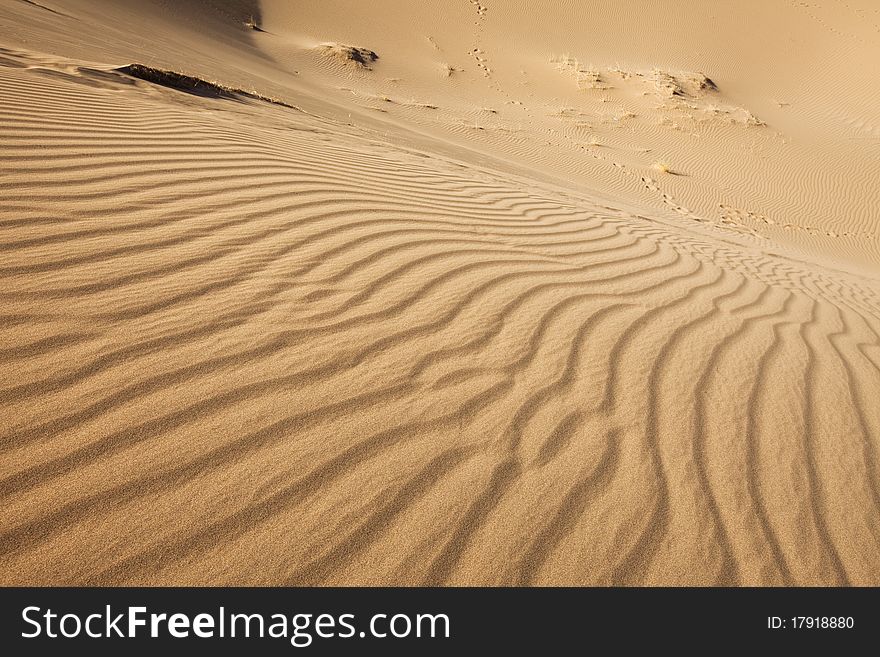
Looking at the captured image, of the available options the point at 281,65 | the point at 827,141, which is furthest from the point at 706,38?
the point at 281,65

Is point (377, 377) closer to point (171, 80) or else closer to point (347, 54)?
point (171, 80)

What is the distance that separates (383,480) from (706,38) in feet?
107

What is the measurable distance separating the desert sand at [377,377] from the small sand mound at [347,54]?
1492 cm

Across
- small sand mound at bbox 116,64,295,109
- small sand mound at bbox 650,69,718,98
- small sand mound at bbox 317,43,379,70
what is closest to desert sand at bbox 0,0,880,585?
small sand mound at bbox 116,64,295,109

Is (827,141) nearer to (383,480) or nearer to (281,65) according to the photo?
(281,65)

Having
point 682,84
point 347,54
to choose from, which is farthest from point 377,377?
point 682,84

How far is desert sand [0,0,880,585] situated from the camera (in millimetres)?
1347

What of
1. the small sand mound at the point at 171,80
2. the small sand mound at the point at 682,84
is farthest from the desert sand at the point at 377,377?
the small sand mound at the point at 682,84

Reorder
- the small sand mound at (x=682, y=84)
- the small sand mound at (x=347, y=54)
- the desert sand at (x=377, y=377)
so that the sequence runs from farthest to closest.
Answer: the small sand mound at (x=682, y=84)
the small sand mound at (x=347, y=54)
the desert sand at (x=377, y=377)

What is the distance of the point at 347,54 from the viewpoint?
59.4 feet

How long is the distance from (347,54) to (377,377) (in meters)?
19.4

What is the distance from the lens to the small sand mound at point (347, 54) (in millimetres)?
17938

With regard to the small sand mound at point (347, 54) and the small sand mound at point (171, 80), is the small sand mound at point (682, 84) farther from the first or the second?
the small sand mound at point (171, 80)
